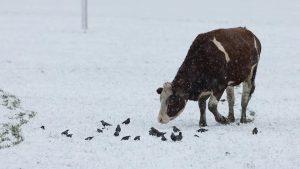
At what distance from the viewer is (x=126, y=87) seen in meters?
22.4

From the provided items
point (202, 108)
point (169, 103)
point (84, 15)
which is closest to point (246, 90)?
point (202, 108)

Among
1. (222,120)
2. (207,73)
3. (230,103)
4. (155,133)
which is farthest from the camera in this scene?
(230,103)

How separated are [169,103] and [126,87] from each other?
27.4ft

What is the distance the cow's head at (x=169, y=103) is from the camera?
14133 mm

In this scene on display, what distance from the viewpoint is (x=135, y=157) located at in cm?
1194

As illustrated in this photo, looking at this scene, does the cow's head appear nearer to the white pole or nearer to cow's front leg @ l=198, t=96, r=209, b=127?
cow's front leg @ l=198, t=96, r=209, b=127

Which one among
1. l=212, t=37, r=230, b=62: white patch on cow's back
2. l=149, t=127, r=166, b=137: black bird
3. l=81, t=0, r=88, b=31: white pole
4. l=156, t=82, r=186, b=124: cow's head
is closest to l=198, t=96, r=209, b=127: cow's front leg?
l=156, t=82, r=186, b=124: cow's head

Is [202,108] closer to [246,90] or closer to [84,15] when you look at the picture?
[246,90]

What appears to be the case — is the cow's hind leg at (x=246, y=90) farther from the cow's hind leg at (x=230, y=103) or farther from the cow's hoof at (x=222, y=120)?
the cow's hoof at (x=222, y=120)

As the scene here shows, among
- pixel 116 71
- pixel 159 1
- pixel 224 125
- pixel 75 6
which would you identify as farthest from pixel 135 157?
pixel 159 1

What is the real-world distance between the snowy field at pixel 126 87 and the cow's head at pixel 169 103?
375mm

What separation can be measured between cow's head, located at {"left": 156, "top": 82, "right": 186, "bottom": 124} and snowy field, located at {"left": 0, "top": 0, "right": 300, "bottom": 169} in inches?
14.8

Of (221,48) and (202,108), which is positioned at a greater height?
(221,48)

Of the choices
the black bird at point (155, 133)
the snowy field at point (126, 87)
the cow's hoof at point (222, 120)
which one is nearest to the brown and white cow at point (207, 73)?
the cow's hoof at point (222, 120)
